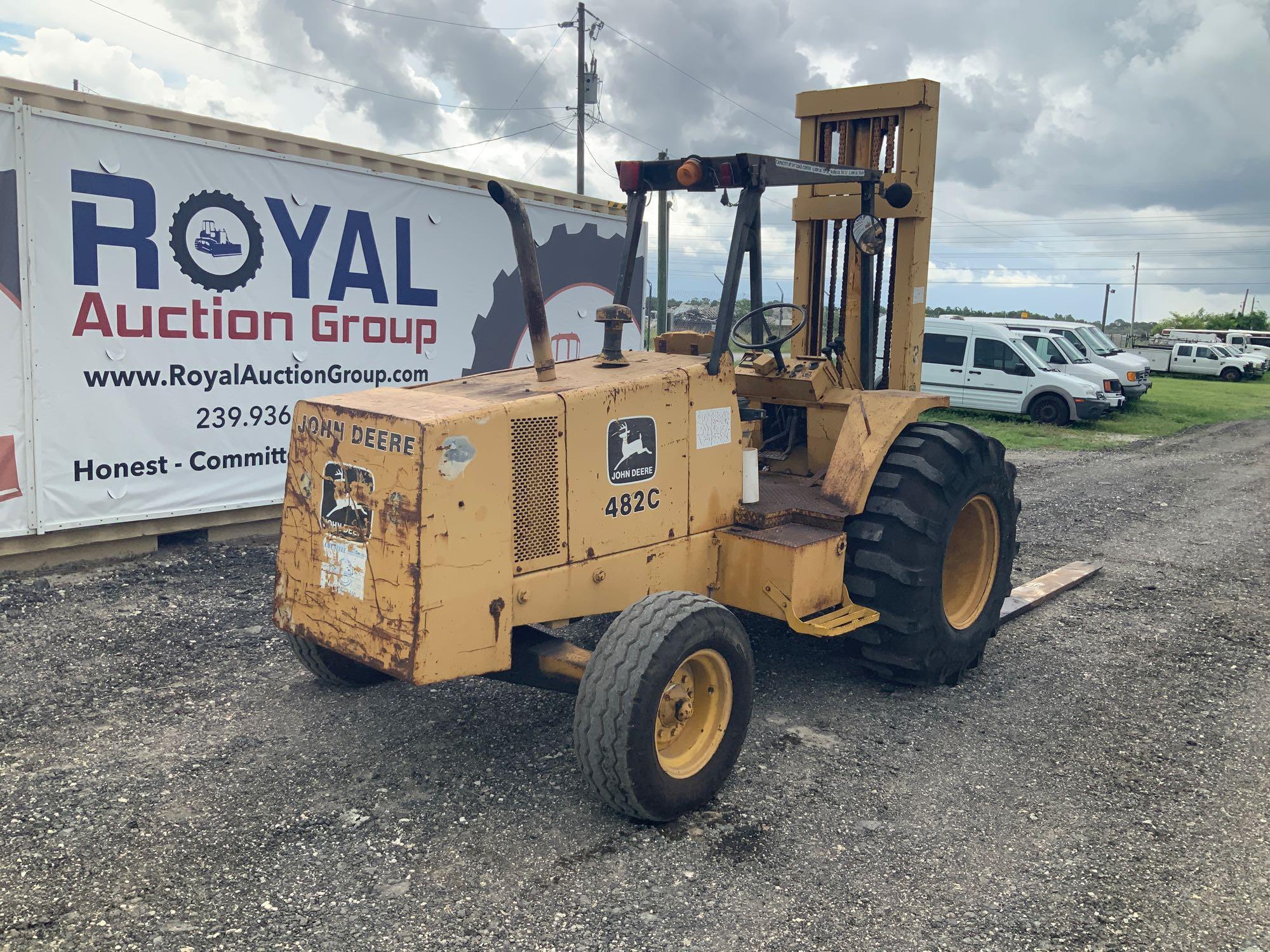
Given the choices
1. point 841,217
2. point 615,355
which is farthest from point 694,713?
point 841,217

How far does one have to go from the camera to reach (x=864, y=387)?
6.10m

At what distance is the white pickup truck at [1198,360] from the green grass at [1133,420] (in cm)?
618

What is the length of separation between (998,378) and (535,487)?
54.6 ft

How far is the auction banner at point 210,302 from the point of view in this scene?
717cm

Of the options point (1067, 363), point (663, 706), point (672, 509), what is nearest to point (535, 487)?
point (672, 509)

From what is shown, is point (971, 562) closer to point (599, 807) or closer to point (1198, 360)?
point (599, 807)

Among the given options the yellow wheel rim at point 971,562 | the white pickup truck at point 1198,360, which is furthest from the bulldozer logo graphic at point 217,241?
the white pickup truck at point 1198,360

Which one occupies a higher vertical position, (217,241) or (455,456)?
(217,241)

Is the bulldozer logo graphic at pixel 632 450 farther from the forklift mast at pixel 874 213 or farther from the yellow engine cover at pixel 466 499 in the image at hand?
the forklift mast at pixel 874 213

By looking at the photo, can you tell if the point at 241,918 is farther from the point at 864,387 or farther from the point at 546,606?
the point at 864,387

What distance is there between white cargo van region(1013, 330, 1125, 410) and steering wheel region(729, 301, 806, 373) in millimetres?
15218

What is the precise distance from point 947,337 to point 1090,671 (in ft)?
46.9

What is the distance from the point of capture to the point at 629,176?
5.14 metres

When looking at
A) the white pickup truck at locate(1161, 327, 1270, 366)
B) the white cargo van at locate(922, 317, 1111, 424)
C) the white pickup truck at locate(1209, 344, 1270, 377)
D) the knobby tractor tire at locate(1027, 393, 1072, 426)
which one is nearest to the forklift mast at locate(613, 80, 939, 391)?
the white cargo van at locate(922, 317, 1111, 424)
